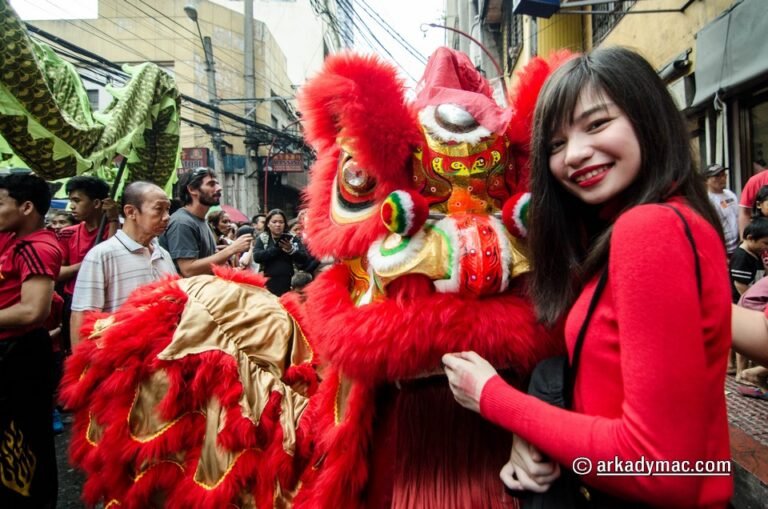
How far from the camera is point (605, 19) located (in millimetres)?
7812

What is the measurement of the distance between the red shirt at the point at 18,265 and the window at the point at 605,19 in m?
7.39

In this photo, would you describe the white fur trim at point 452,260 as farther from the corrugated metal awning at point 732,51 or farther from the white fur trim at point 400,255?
the corrugated metal awning at point 732,51

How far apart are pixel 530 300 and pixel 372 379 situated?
18.1 inches

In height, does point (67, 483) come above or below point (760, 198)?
below

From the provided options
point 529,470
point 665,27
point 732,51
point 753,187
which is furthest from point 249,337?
point 665,27

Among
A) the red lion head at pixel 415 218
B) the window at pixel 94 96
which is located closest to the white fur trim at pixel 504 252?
the red lion head at pixel 415 218

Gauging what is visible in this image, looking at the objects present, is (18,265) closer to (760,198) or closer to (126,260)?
(126,260)

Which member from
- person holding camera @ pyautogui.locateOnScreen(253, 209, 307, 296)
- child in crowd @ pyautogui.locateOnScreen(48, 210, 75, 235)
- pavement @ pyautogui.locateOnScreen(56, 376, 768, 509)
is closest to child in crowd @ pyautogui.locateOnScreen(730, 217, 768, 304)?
pavement @ pyautogui.locateOnScreen(56, 376, 768, 509)

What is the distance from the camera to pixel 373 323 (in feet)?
4.07

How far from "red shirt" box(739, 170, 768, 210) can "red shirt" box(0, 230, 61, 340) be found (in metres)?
4.70

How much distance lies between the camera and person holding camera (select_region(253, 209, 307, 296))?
5.56m

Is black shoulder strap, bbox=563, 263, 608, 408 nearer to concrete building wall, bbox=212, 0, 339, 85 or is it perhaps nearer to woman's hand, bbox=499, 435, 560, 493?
woman's hand, bbox=499, 435, 560, 493

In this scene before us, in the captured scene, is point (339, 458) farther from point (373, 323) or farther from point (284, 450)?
point (373, 323)

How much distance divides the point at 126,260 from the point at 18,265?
56cm
